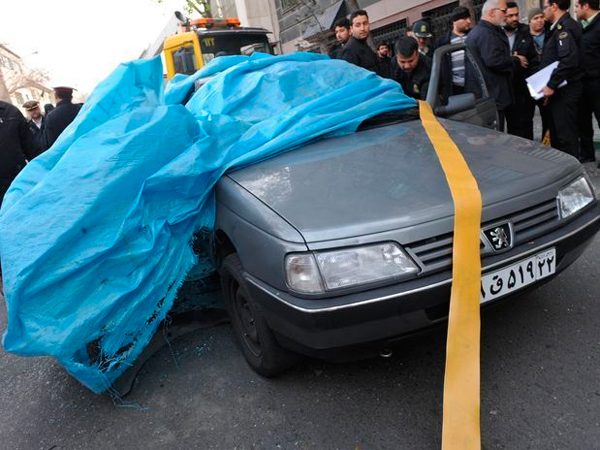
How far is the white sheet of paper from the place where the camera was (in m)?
4.67

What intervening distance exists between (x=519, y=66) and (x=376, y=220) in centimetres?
437

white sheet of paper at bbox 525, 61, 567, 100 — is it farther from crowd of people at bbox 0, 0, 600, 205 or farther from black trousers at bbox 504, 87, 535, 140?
black trousers at bbox 504, 87, 535, 140

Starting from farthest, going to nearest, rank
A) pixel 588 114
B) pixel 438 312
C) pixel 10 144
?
pixel 588 114 → pixel 10 144 → pixel 438 312

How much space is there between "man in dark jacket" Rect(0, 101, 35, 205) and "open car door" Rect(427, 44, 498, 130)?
3942 mm

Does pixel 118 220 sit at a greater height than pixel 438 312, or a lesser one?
greater

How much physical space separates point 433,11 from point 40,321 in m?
14.0

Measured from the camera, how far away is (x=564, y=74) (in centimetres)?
460

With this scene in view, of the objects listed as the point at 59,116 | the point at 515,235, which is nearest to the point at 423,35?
the point at 515,235

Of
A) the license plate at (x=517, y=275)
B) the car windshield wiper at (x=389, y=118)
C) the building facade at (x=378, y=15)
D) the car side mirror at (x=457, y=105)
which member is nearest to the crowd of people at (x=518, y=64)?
the car side mirror at (x=457, y=105)

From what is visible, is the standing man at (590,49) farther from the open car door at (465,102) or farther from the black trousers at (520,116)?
the open car door at (465,102)

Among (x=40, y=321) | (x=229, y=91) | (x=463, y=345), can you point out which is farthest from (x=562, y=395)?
(x=229, y=91)

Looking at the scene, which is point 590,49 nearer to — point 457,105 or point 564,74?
point 564,74

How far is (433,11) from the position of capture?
44.5 ft

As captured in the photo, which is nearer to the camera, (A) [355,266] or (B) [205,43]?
(A) [355,266]
